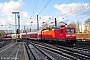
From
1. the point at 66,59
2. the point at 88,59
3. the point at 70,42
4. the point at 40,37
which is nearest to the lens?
the point at 88,59

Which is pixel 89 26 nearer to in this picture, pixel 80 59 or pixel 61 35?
pixel 61 35

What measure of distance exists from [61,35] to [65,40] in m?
2.81

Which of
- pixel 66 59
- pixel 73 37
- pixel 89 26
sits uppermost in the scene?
pixel 89 26

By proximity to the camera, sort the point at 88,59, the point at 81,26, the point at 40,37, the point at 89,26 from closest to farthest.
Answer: the point at 88,59 → the point at 40,37 → the point at 89,26 → the point at 81,26

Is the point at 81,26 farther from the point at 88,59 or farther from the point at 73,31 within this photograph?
the point at 88,59

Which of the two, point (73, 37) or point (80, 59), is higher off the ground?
point (73, 37)

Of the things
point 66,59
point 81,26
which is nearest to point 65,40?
point 66,59

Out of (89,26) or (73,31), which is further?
(89,26)

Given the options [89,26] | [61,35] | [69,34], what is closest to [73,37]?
[69,34]

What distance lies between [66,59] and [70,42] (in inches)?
675

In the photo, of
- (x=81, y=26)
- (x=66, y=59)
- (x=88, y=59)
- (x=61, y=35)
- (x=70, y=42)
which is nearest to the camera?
(x=88, y=59)

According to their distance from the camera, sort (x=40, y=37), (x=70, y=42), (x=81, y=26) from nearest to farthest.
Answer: (x=70, y=42), (x=40, y=37), (x=81, y=26)

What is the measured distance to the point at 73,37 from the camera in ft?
115

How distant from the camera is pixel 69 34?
35.1 meters
